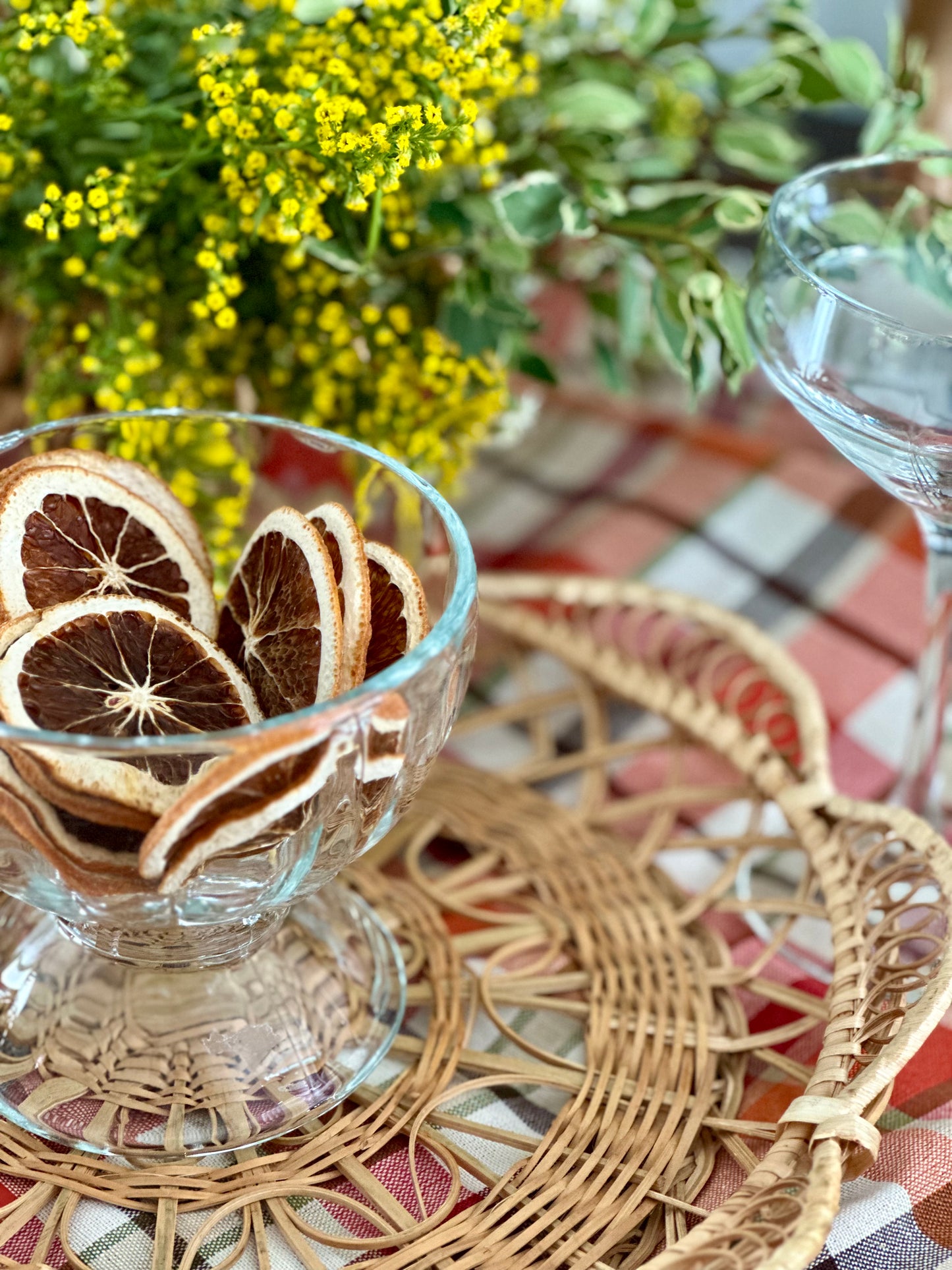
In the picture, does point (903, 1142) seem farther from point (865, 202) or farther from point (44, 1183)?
point (865, 202)

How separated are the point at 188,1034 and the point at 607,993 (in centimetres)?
16

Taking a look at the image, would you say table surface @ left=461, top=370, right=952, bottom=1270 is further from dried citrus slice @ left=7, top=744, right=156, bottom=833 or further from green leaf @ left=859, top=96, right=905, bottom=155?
dried citrus slice @ left=7, top=744, right=156, bottom=833

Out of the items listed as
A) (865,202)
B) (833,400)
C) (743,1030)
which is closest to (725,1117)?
(743,1030)

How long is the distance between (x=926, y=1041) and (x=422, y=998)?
20 cm

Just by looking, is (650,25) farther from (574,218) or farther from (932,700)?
(932,700)

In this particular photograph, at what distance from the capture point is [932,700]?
590mm

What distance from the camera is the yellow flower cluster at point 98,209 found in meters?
0.46

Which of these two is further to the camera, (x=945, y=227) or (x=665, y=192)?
(x=665, y=192)

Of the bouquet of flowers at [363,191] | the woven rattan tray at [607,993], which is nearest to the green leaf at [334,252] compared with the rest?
the bouquet of flowers at [363,191]

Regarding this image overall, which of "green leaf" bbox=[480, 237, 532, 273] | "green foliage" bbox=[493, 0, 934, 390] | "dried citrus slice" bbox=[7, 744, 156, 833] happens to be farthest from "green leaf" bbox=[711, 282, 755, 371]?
"dried citrus slice" bbox=[7, 744, 156, 833]

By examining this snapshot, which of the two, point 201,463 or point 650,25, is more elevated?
point 650,25

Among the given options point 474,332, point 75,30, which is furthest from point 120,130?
point 474,332

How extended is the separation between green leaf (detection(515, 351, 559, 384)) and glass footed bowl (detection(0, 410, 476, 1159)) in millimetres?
119

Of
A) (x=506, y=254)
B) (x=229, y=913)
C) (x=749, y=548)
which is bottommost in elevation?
(x=749, y=548)
